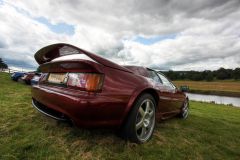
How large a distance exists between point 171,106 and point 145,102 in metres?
1.37

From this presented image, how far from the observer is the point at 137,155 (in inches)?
95.2

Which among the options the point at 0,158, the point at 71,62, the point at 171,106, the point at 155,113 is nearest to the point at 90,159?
the point at 0,158

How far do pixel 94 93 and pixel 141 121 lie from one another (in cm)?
106

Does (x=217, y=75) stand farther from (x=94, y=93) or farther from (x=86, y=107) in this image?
(x=86, y=107)

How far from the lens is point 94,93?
A: 6.95 feet

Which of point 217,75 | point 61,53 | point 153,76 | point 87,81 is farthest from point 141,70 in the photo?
point 217,75

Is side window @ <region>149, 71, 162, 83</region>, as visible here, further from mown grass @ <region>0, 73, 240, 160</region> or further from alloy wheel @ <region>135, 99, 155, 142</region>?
mown grass @ <region>0, 73, 240, 160</region>

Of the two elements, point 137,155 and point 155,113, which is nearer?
point 137,155

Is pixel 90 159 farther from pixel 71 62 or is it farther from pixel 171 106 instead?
pixel 171 106

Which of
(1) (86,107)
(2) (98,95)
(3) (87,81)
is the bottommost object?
(1) (86,107)

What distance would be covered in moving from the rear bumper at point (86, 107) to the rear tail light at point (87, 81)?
0.07 m

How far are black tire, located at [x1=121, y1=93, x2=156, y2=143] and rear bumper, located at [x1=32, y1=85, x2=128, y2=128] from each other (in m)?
0.19

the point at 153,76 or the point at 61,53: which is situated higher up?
the point at 61,53

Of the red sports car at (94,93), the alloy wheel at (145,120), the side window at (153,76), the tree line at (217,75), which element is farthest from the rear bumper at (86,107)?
the tree line at (217,75)
